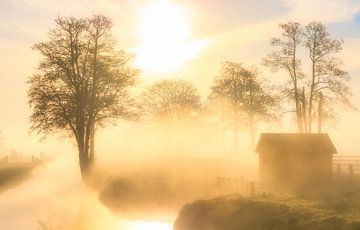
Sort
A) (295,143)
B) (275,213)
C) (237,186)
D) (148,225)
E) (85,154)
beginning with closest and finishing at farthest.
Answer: (275,213)
(148,225)
(237,186)
(295,143)
(85,154)

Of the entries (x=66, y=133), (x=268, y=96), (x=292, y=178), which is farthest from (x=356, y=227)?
(x=268, y=96)

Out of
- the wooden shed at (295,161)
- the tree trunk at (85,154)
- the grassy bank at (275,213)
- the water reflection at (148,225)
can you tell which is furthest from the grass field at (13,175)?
the grassy bank at (275,213)

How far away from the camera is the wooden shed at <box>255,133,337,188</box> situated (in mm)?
43250

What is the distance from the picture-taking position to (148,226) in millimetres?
35125

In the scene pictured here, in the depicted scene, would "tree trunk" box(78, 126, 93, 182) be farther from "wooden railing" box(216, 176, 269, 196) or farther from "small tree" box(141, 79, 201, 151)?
"small tree" box(141, 79, 201, 151)

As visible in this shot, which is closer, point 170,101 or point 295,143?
point 295,143

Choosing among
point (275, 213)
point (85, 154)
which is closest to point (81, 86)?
point (85, 154)

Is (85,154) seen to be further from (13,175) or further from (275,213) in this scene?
(275,213)

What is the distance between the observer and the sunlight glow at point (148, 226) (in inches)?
1339

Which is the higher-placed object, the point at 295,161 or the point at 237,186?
the point at 295,161

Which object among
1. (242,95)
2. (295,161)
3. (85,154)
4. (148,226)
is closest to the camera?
(148,226)

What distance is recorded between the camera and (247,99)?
76.9 meters

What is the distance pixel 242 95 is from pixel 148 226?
44.7 meters

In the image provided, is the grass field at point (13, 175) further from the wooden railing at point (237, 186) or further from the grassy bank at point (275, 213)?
the grassy bank at point (275, 213)
